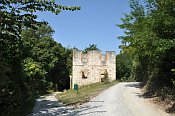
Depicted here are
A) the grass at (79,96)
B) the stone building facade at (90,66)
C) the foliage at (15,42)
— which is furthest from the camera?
the stone building facade at (90,66)

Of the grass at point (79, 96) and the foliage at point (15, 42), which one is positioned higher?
the foliage at point (15, 42)

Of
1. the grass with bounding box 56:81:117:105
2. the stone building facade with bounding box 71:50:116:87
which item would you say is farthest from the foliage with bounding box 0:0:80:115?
the stone building facade with bounding box 71:50:116:87

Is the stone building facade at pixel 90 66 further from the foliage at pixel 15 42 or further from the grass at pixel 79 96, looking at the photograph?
the foliage at pixel 15 42

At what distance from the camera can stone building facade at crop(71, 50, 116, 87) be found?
5556 cm

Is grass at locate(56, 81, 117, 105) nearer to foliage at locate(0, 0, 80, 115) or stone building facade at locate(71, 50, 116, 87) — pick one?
foliage at locate(0, 0, 80, 115)

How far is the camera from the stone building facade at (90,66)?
5556cm

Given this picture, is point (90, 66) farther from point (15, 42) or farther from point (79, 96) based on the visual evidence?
point (15, 42)

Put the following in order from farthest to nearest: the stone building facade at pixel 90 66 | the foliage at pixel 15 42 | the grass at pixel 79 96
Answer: the stone building facade at pixel 90 66
the grass at pixel 79 96
the foliage at pixel 15 42

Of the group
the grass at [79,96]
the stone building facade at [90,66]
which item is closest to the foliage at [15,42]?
the grass at [79,96]

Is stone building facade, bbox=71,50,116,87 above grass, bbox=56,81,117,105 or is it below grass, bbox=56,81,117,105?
above

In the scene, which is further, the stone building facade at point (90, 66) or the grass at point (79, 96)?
the stone building facade at point (90, 66)

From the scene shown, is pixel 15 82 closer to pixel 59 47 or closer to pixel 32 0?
pixel 32 0

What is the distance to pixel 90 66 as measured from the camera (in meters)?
55.9

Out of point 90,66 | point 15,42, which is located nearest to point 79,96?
point 15,42
